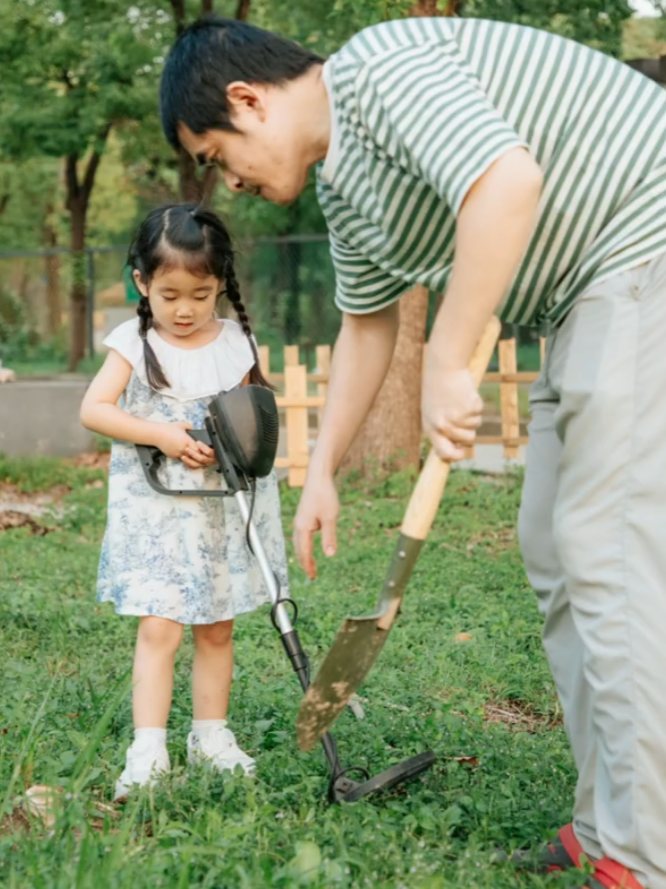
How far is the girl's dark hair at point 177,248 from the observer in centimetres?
325

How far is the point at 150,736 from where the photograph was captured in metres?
3.13

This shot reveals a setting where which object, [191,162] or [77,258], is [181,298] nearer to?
[191,162]

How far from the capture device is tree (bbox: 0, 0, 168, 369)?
14.1 metres

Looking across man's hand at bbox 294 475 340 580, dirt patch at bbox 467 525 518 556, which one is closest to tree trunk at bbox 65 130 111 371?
dirt patch at bbox 467 525 518 556

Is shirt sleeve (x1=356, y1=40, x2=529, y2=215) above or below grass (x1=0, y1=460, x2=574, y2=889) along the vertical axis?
above

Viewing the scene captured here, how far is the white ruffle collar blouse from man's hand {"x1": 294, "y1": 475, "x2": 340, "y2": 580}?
662mm

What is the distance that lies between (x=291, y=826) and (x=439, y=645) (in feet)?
6.45

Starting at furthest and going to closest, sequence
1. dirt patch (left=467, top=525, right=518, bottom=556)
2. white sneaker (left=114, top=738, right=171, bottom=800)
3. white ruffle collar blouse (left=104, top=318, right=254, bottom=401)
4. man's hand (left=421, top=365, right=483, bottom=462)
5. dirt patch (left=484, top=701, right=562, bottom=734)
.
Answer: dirt patch (left=467, top=525, right=518, bottom=556) < dirt patch (left=484, top=701, right=562, bottom=734) < white ruffle collar blouse (left=104, top=318, right=254, bottom=401) < white sneaker (left=114, top=738, right=171, bottom=800) < man's hand (left=421, top=365, right=483, bottom=462)

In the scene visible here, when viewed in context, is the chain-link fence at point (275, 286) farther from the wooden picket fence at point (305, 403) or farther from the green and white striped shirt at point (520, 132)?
the green and white striped shirt at point (520, 132)

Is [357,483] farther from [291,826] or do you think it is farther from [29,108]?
[29,108]

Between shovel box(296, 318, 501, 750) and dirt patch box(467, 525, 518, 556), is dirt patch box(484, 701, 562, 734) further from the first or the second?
dirt patch box(467, 525, 518, 556)

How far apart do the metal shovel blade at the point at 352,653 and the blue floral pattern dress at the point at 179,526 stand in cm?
79

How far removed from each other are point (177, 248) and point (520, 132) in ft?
4.11

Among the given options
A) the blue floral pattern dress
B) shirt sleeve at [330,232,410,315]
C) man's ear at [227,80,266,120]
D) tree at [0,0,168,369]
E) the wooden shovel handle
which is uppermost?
tree at [0,0,168,369]
